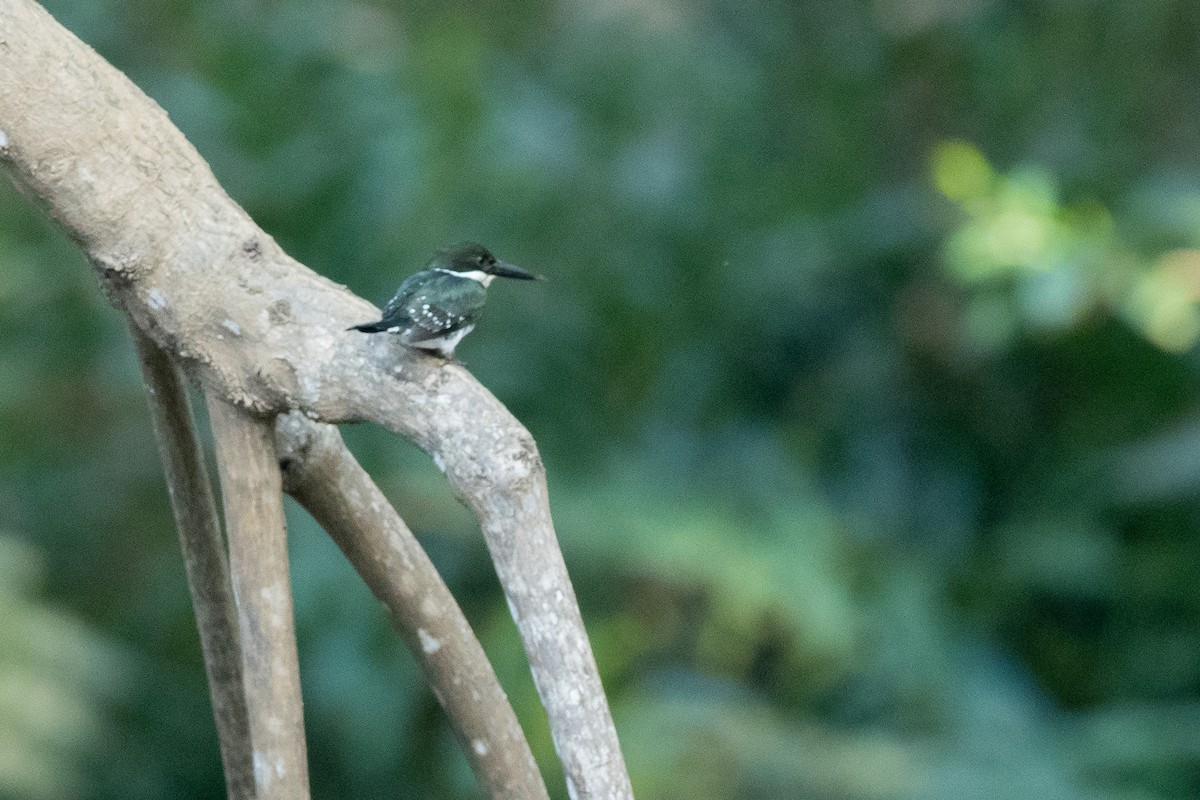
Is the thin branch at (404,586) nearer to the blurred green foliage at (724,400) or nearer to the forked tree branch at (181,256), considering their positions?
the forked tree branch at (181,256)

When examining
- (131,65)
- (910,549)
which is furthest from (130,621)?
(910,549)

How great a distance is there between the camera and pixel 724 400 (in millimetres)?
4000

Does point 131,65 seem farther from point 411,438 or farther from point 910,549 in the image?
point 411,438

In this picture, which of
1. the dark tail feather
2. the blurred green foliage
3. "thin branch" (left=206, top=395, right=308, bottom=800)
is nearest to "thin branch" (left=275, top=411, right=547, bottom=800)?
"thin branch" (left=206, top=395, right=308, bottom=800)

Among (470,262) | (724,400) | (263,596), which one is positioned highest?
(724,400)

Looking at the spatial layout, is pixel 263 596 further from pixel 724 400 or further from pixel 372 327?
pixel 724 400

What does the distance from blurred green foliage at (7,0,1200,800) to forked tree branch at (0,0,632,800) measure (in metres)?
1.56

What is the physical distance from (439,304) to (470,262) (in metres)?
0.22

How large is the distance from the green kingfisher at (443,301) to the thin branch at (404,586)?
16cm

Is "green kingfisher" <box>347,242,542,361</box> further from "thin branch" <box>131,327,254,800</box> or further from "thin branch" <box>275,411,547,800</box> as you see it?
"thin branch" <box>131,327,254,800</box>

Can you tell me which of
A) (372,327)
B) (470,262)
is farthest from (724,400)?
(372,327)

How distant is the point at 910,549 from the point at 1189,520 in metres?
0.79

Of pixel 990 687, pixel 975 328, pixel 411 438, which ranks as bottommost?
pixel 411 438

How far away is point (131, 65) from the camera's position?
380cm
